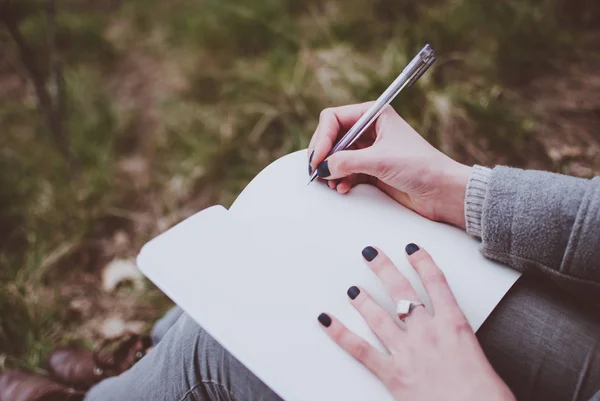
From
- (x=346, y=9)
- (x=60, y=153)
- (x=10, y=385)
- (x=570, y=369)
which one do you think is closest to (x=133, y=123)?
(x=60, y=153)

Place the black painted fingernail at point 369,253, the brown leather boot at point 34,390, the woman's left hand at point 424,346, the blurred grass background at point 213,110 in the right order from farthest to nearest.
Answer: the blurred grass background at point 213,110, the brown leather boot at point 34,390, the black painted fingernail at point 369,253, the woman's left hand at point 424,346

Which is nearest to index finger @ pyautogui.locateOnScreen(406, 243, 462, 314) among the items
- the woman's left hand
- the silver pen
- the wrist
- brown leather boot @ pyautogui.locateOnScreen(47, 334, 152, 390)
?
the woman's left hand

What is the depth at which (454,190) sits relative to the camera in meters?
0.80

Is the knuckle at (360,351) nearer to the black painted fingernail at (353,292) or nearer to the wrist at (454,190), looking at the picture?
the black painted fingernail at (353,292)

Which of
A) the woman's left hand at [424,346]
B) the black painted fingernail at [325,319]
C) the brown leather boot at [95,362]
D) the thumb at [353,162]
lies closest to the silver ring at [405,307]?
the woman's left hand at [424,346]

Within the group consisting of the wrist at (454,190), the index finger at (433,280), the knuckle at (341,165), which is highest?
the wrist at (454,190)

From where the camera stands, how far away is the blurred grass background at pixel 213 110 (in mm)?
1412

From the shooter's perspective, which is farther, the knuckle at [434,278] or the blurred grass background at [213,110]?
the blurred grass background at [213,110]

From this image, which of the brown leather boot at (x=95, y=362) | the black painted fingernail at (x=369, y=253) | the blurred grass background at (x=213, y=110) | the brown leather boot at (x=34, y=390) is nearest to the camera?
the black painted fingernail at (x=369, y=253)

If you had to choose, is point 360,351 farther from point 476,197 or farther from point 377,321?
point 476,197

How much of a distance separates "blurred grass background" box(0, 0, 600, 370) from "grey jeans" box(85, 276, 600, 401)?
25.5 inches

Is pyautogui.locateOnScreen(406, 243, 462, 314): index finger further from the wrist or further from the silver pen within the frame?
the silver pen

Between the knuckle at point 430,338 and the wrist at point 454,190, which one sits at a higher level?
the wrist at point 454,190

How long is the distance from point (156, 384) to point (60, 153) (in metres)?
1.27
